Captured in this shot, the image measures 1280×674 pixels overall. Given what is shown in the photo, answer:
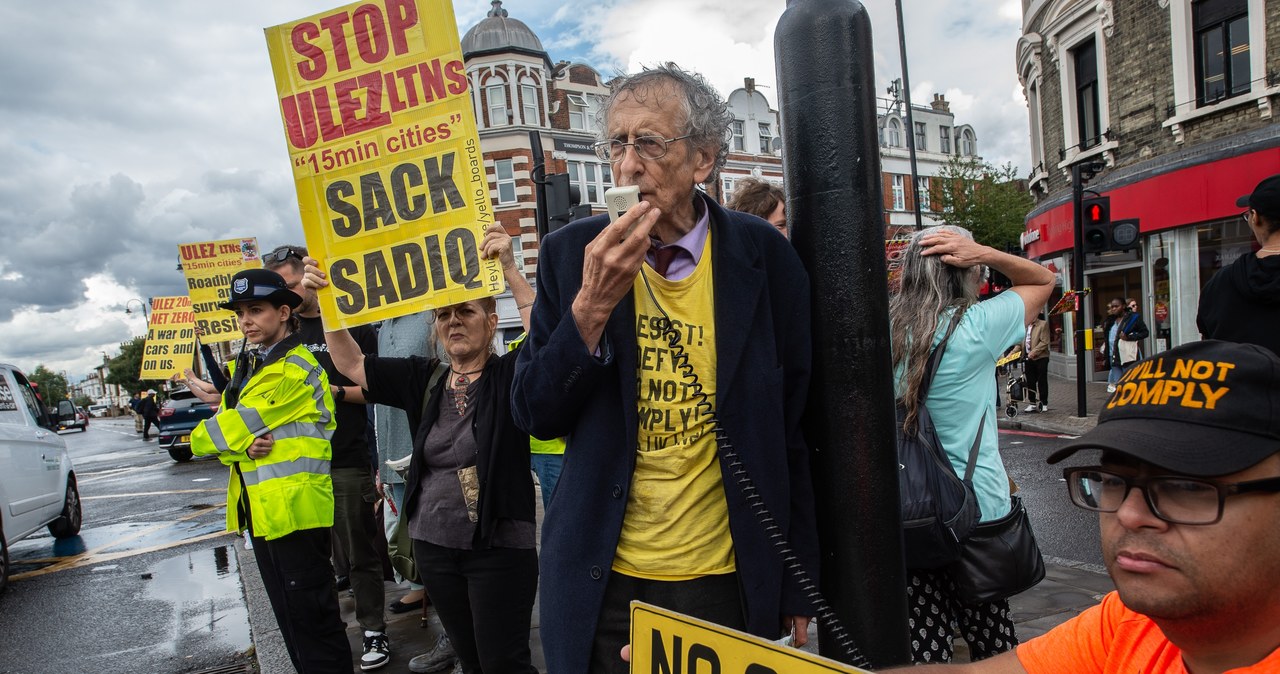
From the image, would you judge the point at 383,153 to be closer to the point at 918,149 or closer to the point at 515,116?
the point at 515,116

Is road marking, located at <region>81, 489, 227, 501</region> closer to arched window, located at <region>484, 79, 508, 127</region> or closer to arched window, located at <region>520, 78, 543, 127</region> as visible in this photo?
arched window, located at <region>484, 79, 508, 127</region>

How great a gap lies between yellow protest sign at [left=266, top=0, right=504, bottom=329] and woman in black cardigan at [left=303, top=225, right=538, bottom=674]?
0.54 feet

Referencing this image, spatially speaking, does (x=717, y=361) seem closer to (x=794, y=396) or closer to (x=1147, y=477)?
(x=794, y=396)

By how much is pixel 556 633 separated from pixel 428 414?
160cm

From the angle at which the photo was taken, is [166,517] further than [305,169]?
Yes

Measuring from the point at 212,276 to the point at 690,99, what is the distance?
24.7ft

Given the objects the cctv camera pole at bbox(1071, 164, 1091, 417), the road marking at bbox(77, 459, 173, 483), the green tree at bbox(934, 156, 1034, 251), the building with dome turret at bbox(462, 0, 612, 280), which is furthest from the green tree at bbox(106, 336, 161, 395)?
the cctv camera pole at bbox(1071, 164, 1091, 417)

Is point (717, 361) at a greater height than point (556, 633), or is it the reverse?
point (717, 361)

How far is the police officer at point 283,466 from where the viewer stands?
11.1 ft

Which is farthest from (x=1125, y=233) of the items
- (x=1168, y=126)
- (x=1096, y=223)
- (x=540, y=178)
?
(x=540, y=178)

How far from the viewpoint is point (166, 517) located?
10.4 m

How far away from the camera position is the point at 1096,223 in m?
10.8

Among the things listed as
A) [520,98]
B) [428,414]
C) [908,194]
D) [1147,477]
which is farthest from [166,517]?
[908,194]

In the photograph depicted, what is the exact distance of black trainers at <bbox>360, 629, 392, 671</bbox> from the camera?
4160 mm
